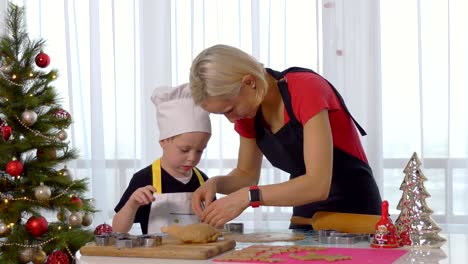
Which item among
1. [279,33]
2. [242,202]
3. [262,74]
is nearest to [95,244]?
[242,202]

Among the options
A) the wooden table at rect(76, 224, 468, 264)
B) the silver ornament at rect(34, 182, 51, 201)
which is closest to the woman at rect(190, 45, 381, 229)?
the wooden table at rect(76, 224, 468, 264)

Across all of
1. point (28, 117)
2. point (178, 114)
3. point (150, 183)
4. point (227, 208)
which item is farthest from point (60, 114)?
point (227, 208)

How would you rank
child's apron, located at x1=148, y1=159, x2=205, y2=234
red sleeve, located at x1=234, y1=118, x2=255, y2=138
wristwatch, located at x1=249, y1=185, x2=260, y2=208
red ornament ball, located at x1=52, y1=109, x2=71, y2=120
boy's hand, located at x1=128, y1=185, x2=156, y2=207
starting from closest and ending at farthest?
wristwatch, located at x1=249, y1=185, x2=260, y2=208, boy's hand, located at x1=128, y1=185, x2=156, y2=207, red sleeve, located at x1=234, y1=118, x2=255, y2=138, child's apron, located at x1=148, y1=159, x2=205, y2=234, red ornament ball, located at x1=52, y1=109, x2=71, y2=120

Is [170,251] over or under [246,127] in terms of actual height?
under

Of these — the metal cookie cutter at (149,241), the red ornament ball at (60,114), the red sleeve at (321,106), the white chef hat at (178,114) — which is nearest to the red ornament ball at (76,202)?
the red ornament ball at (60,114)

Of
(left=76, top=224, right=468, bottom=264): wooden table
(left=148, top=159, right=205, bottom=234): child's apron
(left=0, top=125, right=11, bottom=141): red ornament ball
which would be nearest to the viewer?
(left=76, top=224, right=468, bottom=264): wooden table

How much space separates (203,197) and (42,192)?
4.02 ft

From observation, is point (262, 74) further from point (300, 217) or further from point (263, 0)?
point (263, 0)

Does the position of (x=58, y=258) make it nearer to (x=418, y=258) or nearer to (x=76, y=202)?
(x=76, y=202)

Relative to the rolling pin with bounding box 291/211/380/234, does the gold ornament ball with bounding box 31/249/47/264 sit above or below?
below

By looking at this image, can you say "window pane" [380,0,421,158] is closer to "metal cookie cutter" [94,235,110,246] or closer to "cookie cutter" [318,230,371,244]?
"cookie cutter" [318,230,371,244]

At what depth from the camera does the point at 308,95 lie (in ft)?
6.76

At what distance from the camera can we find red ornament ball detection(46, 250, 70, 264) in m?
3.26

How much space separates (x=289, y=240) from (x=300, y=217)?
0.39 m
